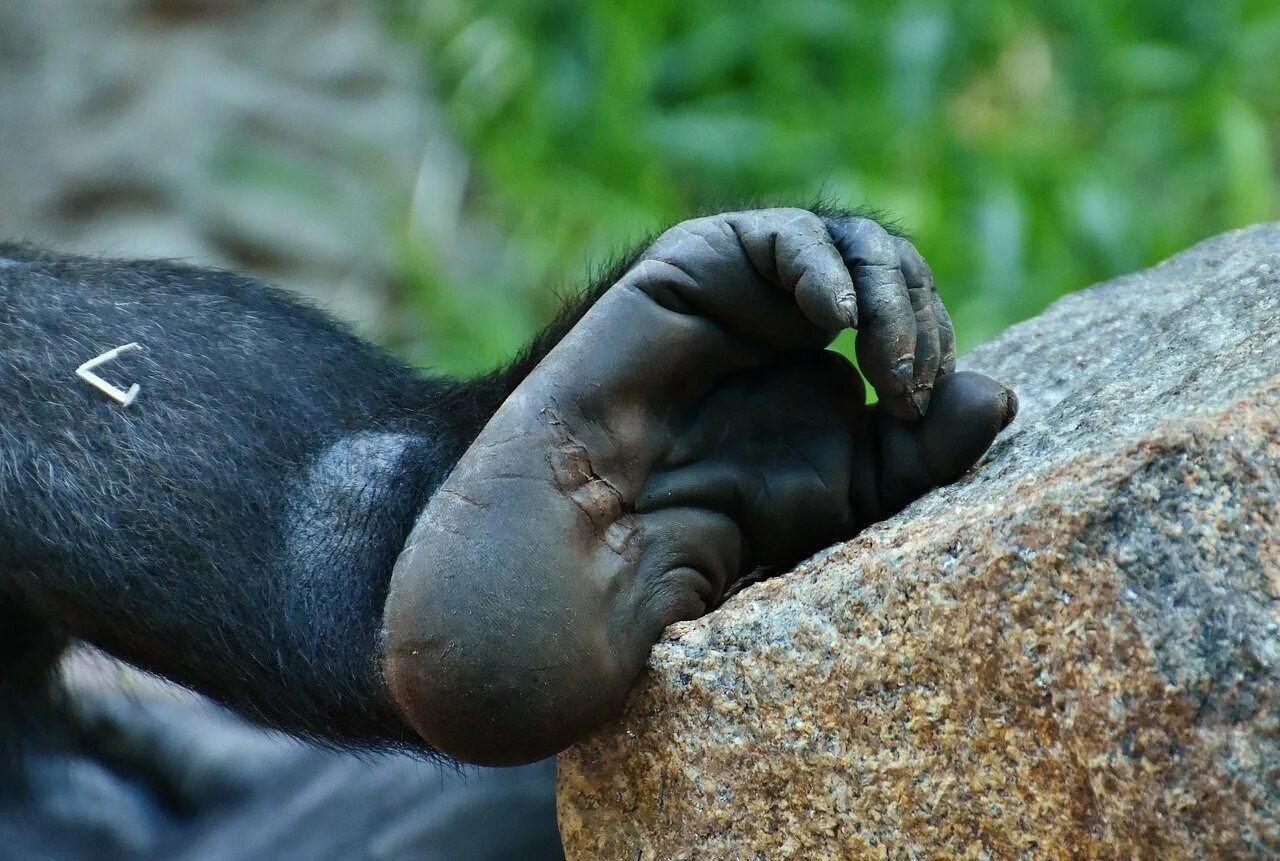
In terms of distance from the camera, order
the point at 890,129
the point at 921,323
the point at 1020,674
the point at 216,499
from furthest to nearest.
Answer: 1. the point at 890,129
2. the point at 216,499
3. the point at 921,323
4. the point at 1020,674

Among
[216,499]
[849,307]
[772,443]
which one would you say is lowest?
[216,499]

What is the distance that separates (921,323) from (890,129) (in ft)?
6.78

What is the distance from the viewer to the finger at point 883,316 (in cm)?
85

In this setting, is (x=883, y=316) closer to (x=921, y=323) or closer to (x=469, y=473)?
(x=921, y=323)

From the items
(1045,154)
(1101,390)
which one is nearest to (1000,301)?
(1045,154)

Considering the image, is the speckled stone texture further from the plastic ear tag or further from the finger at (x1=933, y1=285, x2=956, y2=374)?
the plastic ear tag

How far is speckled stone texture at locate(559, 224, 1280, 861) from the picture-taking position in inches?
28.5

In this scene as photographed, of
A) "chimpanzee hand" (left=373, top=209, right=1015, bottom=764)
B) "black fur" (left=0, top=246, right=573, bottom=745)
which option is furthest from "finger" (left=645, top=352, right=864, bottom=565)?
"black fur" (left=0, top=246, right=573, bottom=745)

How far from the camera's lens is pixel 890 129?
2.86 m

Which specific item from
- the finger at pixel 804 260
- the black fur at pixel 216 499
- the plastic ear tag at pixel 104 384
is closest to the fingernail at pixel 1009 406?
the finger at pixel 804 260

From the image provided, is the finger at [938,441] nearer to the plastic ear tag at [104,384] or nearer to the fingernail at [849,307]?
the fingernail at [849,307]

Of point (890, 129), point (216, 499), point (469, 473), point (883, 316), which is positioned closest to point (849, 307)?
point (883, 316)

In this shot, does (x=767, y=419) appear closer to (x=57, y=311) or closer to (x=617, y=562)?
(x=617, y=562)

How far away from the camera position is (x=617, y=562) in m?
0.87
